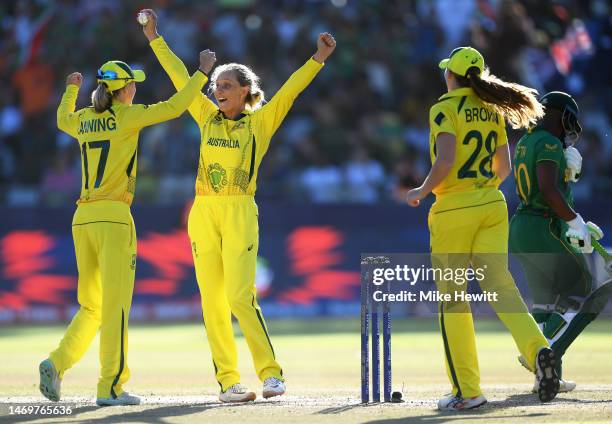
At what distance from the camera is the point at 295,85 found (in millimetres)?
8391

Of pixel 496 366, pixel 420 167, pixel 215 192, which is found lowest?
pixel 496 366

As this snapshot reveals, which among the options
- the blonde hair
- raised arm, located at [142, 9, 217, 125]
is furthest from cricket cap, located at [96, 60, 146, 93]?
the blonde hair

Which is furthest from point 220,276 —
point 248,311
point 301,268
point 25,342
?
point 301,268

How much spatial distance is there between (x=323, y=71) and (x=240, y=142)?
1210cm

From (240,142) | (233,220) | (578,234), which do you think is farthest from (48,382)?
(578,234)

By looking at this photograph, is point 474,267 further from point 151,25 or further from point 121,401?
point 151,25

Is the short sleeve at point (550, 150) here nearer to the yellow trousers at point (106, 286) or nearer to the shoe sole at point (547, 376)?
the shoe sole at point (547, 376)

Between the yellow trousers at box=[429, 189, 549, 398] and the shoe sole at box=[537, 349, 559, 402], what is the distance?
0.08 metres

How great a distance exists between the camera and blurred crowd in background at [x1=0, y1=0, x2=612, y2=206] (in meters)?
19.3

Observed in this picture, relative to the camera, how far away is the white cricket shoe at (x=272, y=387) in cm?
809

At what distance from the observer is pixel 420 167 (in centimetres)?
1892

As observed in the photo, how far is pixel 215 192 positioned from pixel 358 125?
38.6 ft

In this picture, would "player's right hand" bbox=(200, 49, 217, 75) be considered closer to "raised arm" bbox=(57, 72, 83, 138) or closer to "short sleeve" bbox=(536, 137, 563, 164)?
"raised arm" bbox=(57, 72, 83, 138)

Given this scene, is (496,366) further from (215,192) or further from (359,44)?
(359,44)
